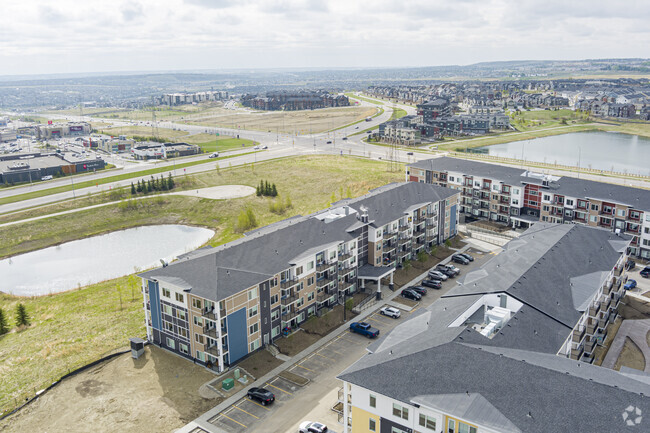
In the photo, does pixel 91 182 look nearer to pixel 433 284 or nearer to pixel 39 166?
pixel 39 166

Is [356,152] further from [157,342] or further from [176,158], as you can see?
[157,342]

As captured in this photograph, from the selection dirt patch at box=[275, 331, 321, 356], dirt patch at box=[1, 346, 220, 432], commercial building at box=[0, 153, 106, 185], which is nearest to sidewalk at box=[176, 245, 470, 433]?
dirt patch at box=[275, 331, 321, 356]

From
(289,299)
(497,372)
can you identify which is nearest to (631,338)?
(497,372)

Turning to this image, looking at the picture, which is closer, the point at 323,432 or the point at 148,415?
the point at 323,432

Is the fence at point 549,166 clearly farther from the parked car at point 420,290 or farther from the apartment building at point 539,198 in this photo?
the parked car at point 420,290

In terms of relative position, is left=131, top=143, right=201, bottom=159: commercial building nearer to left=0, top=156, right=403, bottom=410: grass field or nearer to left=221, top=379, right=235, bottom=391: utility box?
left=0, top=156, right=403, bottom=410: grass field

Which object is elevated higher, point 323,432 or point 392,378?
point 392,378

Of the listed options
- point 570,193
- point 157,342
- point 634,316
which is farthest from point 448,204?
point 157,342
